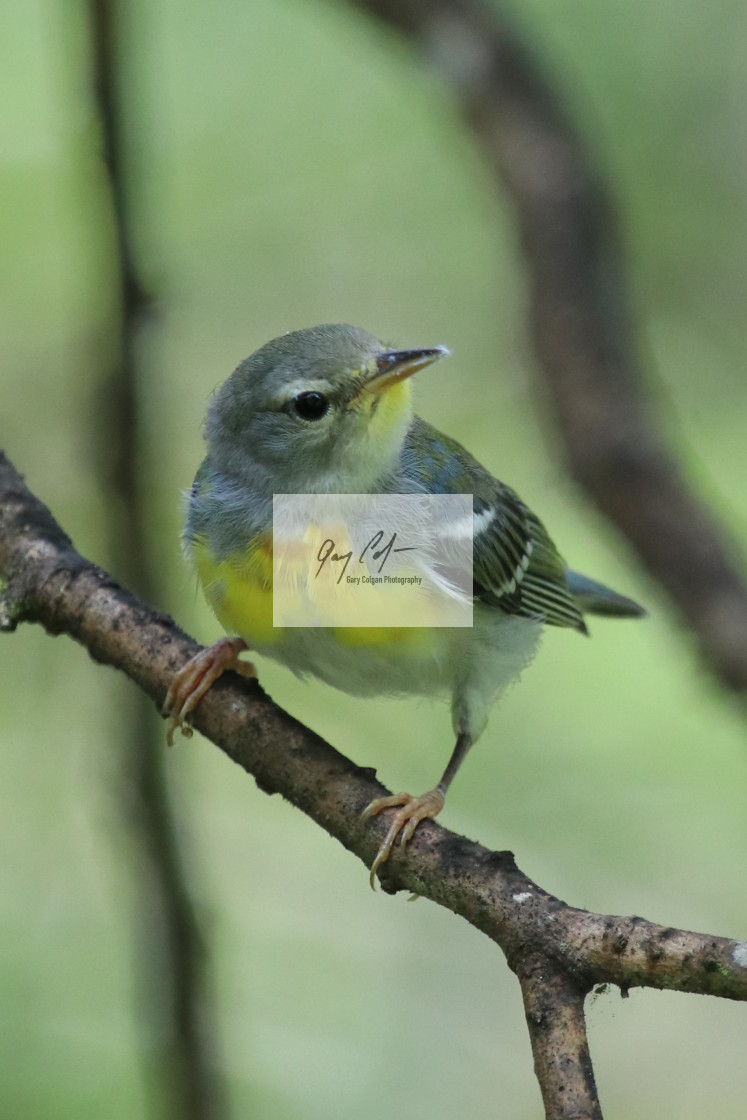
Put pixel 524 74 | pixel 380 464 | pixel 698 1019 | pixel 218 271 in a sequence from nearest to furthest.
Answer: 1. pixel 380 464
2. pixel 524 74
3. pixel 698 1019
4. pixel 218 271

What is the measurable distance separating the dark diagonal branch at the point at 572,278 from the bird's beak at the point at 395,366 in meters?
1.60

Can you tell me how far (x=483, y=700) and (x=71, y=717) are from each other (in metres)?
2.18

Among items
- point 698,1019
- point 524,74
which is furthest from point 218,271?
point 698,1019

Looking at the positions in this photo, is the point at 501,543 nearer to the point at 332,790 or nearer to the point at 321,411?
the point at 321,411

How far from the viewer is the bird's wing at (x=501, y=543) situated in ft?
11.5

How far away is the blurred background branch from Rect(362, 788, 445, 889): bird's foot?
38.1 inches

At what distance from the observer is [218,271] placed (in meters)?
6.22

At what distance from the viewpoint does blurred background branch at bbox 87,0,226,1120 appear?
3.24m

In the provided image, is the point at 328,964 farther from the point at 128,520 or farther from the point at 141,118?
the point at 141,118

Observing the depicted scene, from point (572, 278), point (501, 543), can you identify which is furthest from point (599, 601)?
point (572, 278)
